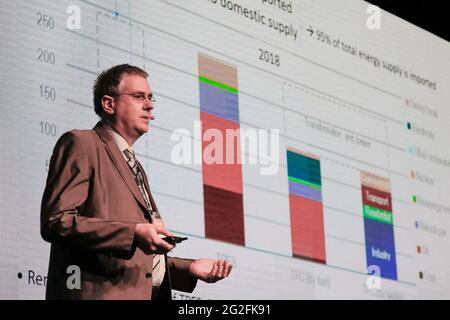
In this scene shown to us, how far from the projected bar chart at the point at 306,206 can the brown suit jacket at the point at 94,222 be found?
1178 mm

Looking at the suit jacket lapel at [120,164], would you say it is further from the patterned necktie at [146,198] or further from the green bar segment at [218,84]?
the green bar segment at [218,84]

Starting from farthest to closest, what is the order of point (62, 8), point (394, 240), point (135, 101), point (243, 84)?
point (394, 240), point (243, 84), point (62, 8), point (135, 101)

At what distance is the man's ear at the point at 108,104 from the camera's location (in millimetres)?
2547

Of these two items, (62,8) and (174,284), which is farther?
(62,8)

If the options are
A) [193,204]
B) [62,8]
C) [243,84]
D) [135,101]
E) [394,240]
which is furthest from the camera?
[394,240]

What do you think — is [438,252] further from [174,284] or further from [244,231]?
[174,284]

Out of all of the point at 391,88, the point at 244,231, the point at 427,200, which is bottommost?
the point at 244,231

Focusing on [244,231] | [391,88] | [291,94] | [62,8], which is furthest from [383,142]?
[62,8]

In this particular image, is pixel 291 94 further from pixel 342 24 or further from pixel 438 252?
pixel 438 252

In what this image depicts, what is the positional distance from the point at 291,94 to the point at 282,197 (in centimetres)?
37

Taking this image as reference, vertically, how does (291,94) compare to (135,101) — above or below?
above

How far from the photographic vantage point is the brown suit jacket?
2.27 metres

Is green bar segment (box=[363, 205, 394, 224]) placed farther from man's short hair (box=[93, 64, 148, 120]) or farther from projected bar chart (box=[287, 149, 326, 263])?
man's short hair (box=[93, 64, 148, 120])

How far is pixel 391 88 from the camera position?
13.7ft
